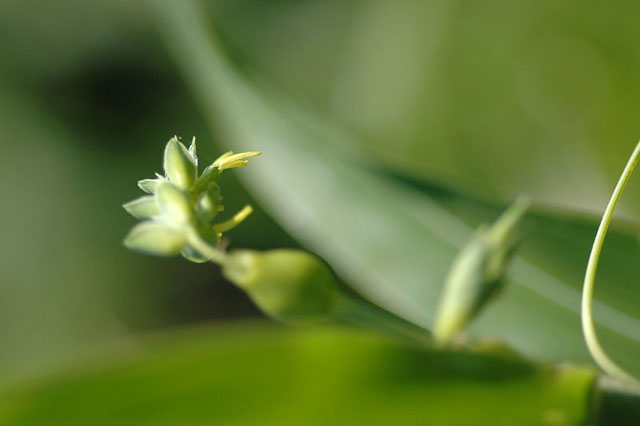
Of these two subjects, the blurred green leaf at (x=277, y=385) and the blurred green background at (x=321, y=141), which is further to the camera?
the blurred green background at (x=321, y=141)

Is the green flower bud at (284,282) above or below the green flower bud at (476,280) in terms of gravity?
below

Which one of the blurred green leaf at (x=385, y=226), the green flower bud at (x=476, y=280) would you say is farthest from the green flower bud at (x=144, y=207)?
the blurred green leaf at (x=385, y=226)

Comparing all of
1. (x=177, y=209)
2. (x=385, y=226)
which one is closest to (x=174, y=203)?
(x=177, y=209)

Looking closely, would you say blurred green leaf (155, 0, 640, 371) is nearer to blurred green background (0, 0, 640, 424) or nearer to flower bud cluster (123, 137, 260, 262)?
blurred green background (0, 0, 640, 424)

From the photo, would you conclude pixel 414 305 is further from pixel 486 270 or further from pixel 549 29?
pixel 549 29

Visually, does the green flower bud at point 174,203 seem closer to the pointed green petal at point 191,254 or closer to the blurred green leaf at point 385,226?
the pointed green petal at point 191,254

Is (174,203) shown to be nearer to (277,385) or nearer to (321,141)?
(277,385)
